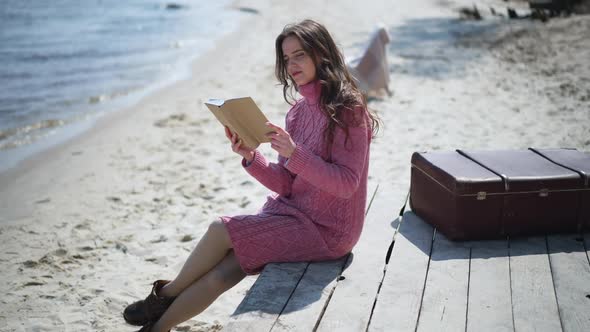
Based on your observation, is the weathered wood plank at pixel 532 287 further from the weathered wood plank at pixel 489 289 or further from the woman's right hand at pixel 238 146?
the woman's right hand at pixel 238 146

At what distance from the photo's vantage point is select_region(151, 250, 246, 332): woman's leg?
110 inches

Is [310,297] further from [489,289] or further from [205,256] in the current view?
[489,289]

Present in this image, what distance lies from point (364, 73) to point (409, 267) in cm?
523

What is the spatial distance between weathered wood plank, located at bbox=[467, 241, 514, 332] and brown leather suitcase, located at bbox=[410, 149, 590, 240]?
12 cm

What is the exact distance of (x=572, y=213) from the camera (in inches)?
123

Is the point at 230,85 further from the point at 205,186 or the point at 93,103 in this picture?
the point at 205,186

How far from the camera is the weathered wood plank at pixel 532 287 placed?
2.39 metres

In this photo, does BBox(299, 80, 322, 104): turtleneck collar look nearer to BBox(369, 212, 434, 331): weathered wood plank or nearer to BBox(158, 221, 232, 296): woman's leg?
BBox(158, 221, 232, 296): woman's leg

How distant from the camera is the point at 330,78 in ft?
9.28

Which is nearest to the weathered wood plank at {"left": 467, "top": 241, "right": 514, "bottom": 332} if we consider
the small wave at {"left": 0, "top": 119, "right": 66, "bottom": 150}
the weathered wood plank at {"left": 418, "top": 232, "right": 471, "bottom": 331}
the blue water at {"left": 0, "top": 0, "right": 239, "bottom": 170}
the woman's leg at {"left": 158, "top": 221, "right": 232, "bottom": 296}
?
the weathered wood plank at {"left": 418, "top": 232, "right": 471, "bottom": 331}

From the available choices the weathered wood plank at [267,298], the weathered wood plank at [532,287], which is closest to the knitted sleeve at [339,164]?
the weathered wood plank at [267,298]

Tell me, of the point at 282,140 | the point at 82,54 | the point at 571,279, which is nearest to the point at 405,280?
the point at 571,279

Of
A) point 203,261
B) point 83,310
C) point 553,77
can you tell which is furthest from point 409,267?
point 553,77

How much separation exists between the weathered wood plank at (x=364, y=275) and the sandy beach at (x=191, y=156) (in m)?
0.52
